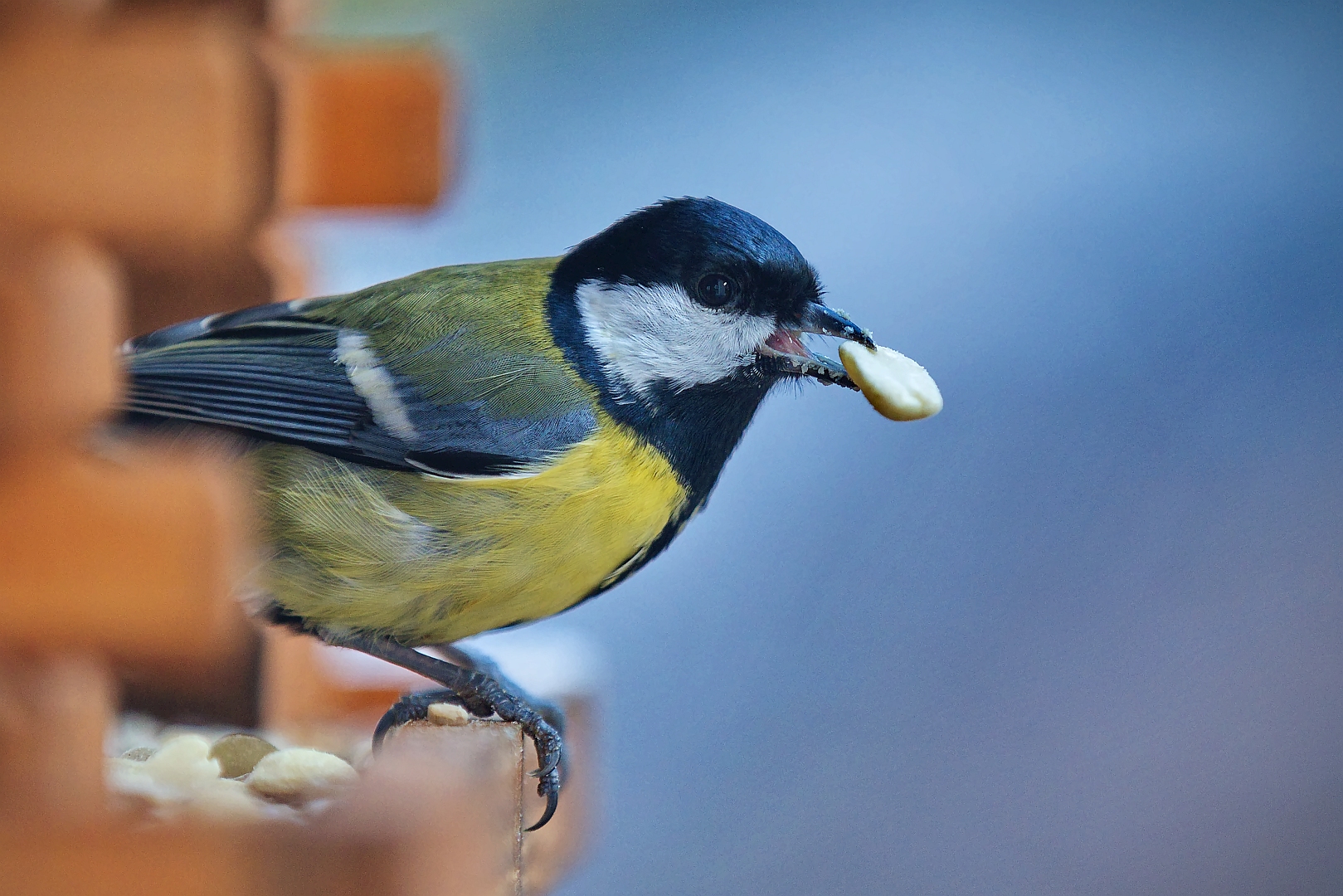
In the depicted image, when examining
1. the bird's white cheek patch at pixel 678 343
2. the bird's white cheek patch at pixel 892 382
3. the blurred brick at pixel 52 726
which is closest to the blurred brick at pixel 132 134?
the blurred brick at pixel 52 726

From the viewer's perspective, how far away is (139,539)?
28cm

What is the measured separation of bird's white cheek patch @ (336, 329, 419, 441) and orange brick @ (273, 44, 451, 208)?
0.20 m

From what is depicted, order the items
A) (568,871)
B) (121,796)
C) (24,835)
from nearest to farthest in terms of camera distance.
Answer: (24,835) → (121,796) → (568,871)

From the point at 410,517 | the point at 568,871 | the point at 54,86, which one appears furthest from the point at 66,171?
the point at 568,871

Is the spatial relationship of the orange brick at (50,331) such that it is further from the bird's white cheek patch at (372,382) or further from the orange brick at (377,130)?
the bird's white cheek patch at (372,382)

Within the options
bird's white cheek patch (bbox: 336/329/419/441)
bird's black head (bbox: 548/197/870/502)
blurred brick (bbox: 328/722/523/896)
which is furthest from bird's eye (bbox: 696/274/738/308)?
blurred brick (bbox: 328/722/523/896)

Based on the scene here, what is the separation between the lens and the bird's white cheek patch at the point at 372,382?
26.2 inches

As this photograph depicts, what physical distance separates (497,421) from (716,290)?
0.51 feet

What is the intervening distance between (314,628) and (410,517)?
10 centimetres

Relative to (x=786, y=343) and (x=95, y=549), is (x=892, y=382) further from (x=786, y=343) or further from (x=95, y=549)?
(x=95, y=549)

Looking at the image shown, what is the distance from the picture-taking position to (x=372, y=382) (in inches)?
26.9

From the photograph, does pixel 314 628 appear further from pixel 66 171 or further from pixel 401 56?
pixel 66 171

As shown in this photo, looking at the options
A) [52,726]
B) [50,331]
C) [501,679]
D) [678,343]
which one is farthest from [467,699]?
[50,331]

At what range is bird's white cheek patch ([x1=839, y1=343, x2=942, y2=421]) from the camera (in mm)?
486
